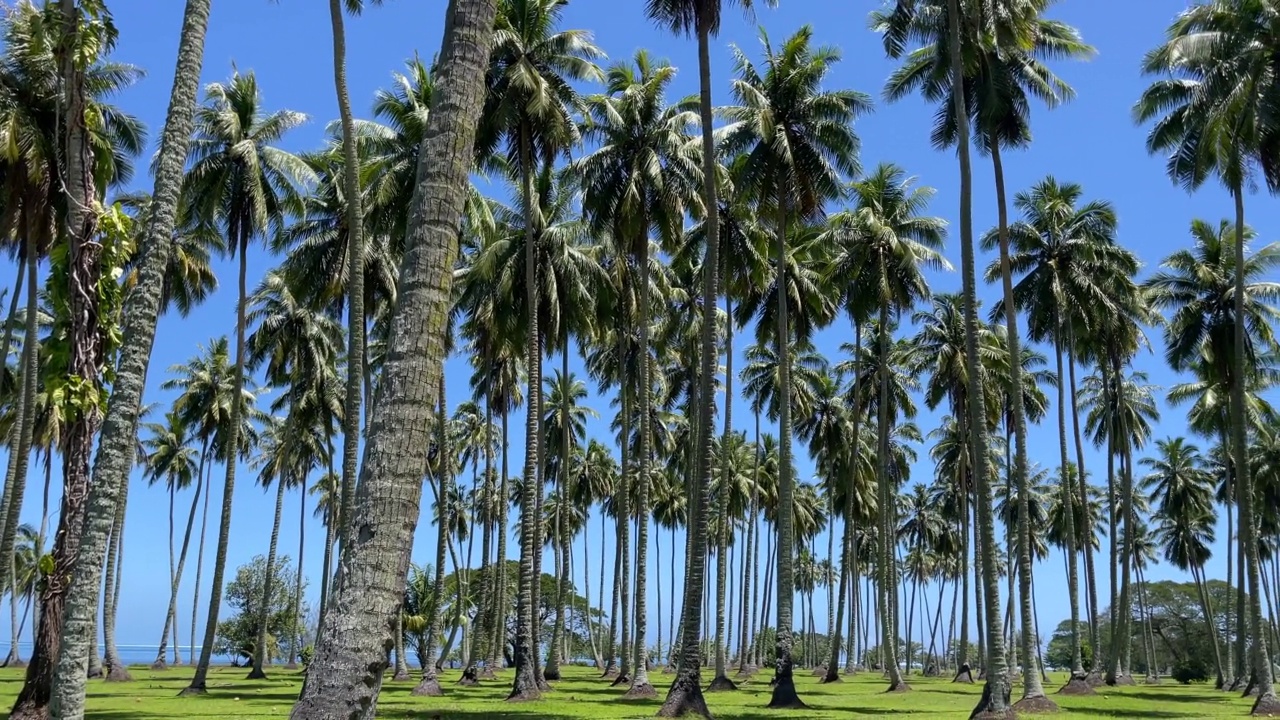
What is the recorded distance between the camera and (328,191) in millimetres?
29672

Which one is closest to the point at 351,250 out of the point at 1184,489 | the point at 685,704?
the point at 685,704

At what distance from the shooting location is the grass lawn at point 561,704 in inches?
803

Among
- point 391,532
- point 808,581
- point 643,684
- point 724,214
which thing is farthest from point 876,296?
point 808,581

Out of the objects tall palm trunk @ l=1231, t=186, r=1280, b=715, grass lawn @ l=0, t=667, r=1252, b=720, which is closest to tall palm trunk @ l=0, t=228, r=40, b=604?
grass lawn @ l=0, t=667, r=1252, b=720

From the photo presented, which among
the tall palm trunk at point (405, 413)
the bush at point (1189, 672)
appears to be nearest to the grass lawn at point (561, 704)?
the tall palm trunk at point (405, 413)

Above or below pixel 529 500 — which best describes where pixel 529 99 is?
above

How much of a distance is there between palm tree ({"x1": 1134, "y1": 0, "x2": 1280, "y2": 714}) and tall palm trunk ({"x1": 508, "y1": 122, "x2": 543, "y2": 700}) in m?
17.3

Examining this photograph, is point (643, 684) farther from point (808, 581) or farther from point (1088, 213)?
point (808, 581)

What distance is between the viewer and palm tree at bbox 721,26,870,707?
26.5 m

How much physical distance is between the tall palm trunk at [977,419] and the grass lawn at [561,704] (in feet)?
9.05

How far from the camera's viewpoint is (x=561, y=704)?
24.0m

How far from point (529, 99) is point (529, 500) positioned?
11018mm

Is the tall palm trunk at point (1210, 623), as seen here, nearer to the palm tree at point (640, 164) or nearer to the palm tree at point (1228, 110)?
the palm tree at point (1228, 110)

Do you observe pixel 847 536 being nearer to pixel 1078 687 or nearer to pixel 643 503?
pixel 1078 687
